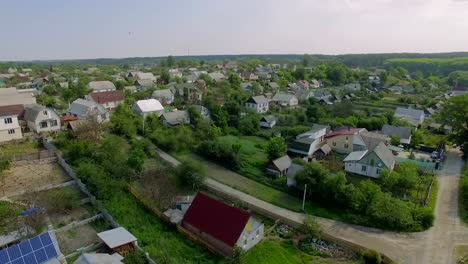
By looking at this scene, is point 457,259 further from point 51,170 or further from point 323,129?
point 51,170

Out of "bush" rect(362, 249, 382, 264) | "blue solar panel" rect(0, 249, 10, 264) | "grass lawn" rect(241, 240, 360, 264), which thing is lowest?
"grass lawn" rect(241, 240, 360, 264)

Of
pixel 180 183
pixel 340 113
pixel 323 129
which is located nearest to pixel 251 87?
pixel 340 113

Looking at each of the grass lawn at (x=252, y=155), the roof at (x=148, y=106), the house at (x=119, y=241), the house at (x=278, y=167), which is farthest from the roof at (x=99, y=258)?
the roof at (x=148, y=106)

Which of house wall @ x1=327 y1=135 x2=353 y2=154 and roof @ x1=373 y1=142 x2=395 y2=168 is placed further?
house wall @ x1=327 y1=135 x2=353 y2=154

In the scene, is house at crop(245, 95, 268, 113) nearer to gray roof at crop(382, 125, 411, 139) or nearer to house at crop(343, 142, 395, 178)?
gray roof at crop(382, 125, 411, 139)

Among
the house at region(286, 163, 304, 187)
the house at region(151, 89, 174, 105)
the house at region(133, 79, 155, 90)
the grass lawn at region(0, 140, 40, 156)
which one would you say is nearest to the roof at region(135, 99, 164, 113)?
the house at region(151, 89, 174, 105)

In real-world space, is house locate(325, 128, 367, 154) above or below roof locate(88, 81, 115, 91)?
below

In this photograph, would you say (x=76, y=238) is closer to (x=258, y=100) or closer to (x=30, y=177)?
(x=30, y=177)
